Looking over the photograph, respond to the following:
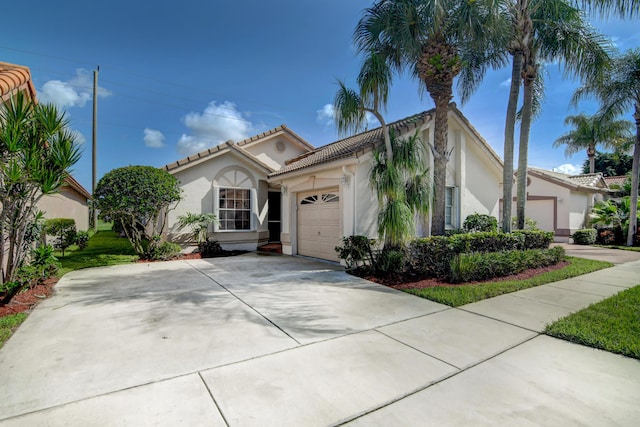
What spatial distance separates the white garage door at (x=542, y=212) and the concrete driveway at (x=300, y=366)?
1806 centimetres

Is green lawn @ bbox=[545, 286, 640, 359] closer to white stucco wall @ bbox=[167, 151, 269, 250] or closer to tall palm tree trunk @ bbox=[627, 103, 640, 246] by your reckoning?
white stucco wall @ bbox=[167, 151, 269, 250]

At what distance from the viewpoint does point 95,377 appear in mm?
3271

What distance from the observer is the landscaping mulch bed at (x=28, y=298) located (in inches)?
210

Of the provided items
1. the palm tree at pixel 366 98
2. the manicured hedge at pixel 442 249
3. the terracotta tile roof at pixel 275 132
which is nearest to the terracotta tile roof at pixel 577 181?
the manicured hedge at pixel 442 249

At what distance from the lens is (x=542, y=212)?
70.2 feet

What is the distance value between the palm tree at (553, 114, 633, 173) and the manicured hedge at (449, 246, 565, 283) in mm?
19657

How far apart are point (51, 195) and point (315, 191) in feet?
25.6

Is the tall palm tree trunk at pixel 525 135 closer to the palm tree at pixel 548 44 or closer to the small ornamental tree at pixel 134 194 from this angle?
the palm tree at pixel 548 44

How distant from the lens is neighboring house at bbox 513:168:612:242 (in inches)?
790

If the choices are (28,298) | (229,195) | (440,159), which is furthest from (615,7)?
(28,298)

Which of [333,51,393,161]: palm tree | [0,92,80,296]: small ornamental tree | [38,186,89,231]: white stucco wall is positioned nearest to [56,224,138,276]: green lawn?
[38,186,89,231]: white stucco wall

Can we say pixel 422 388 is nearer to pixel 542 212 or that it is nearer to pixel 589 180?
pixel 542 212

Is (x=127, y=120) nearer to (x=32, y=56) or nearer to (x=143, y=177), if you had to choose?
(x=32, y=56)

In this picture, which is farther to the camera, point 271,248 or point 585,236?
point 585,236
